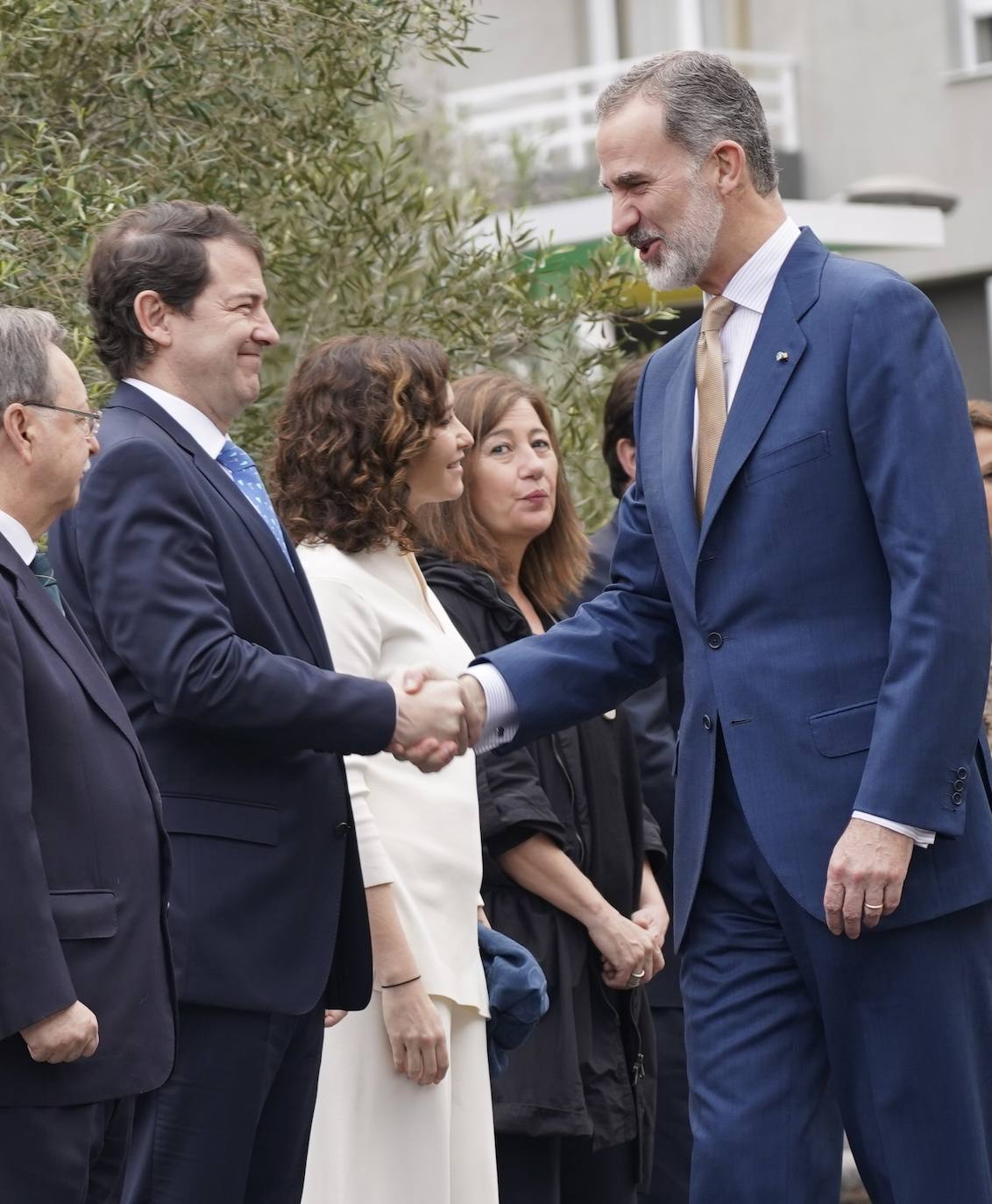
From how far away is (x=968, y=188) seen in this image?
16734mm

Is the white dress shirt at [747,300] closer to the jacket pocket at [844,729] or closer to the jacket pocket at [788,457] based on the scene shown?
the jacket pocket at [788,457]

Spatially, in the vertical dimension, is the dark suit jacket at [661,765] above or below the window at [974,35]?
below

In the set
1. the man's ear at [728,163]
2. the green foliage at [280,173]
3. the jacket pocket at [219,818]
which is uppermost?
the green foliage at [280,173]

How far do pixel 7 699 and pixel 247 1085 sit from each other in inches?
36.0

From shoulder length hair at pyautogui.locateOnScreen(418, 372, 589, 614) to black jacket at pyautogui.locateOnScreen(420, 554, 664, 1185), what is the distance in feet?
0.67

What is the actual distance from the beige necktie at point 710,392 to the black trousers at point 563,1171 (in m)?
1.72

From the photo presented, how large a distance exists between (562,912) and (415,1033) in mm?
855

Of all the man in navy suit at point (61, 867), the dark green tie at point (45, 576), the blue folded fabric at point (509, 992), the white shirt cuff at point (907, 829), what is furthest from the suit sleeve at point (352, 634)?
the white shirt cuff at point (907, 829)

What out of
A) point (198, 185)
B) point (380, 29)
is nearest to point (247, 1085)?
point (198, 185)

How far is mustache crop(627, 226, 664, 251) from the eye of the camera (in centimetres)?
391

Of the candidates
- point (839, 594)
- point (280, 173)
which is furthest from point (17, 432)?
point (280, 173)

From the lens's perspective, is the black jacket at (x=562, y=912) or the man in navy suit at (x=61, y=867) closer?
the man in navy suit at (x=61, y=867)

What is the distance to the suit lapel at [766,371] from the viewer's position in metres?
3.69

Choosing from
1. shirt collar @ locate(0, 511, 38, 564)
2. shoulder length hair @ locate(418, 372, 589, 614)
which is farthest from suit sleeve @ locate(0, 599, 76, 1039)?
shoulder length hair @ locate(418, 372, 589, 614)
